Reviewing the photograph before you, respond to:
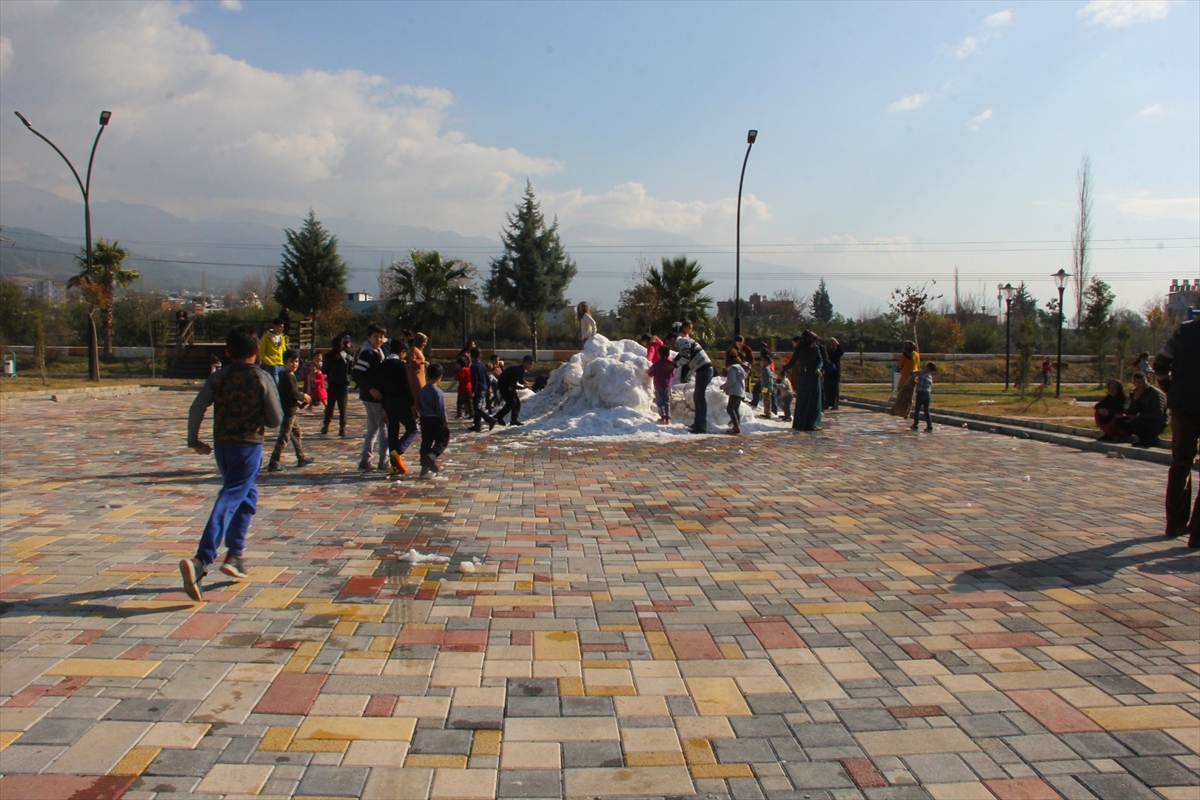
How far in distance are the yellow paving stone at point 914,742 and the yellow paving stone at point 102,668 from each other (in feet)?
10.3

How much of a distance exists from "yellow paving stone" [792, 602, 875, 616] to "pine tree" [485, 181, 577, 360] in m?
45.4

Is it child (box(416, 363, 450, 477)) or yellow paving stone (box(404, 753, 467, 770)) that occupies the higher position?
child (box(416, 363, 450, 477))

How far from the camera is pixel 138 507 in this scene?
7398 mm

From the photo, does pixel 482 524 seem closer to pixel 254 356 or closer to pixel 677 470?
pixel 254 356

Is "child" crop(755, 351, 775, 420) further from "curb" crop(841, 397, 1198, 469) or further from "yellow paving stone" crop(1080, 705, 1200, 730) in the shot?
"yellow paving stone" crop(1080, 705, 1200, 730)

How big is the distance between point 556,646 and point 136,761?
6.15ft

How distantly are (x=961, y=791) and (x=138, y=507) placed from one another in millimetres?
7036

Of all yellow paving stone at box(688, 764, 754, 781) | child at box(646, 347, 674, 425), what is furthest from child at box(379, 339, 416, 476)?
yellow paving stone at box(688, 764, 754, 781)

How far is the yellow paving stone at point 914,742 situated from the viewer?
123 inches

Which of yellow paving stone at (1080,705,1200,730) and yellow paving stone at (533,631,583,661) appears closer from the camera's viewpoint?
yellow paving stone at (1080,705,1200,730)

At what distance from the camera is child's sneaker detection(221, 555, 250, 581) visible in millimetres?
5102

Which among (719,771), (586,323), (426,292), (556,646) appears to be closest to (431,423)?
(556,646)

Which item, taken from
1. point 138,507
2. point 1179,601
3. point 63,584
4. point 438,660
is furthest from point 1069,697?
point 138,507

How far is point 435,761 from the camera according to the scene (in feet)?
9.93
